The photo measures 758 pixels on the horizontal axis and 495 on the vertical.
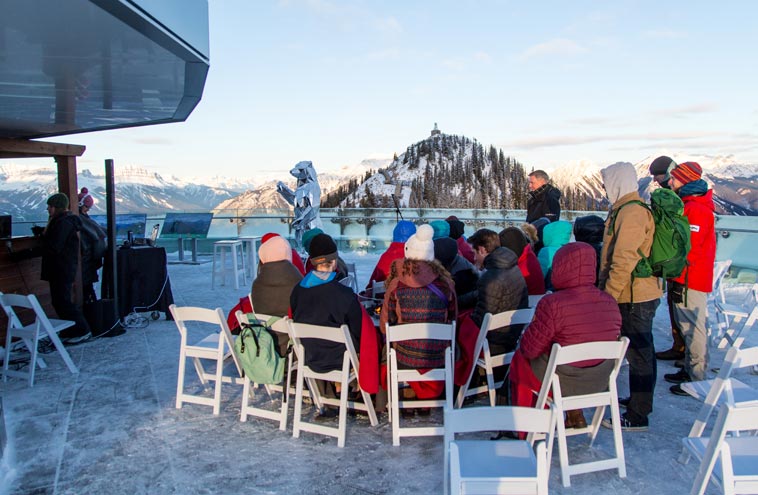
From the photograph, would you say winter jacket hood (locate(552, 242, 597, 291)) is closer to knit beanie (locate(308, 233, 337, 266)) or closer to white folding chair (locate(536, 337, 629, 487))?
white folding chair (locate(536, 337, 629, 487))

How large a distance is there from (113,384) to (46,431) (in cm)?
88

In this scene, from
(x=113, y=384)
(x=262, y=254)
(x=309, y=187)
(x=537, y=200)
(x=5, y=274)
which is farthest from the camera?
(x=309, y=187)

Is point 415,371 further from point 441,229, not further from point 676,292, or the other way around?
point 441,229

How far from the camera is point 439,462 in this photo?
9.90ft

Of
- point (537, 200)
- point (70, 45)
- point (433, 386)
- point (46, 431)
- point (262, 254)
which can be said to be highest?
point (70, 45)

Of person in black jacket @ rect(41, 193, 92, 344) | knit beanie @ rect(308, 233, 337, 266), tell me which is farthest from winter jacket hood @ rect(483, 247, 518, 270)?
person in black jacket @ rect(41, 193, 92, 344)

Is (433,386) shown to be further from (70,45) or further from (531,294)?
(70,45)

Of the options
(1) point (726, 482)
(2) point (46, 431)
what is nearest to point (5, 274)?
(2) point (46, 431)

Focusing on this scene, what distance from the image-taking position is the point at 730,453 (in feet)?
6.98

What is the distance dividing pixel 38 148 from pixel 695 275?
717cm

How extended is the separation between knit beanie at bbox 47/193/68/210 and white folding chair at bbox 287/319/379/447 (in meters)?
3.84

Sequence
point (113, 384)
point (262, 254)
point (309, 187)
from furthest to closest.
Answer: point (309, 187)
point (113, 384)
point (262, 254)

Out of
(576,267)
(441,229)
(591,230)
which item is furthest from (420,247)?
(441,229)

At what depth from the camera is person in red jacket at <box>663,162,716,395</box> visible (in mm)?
4047
